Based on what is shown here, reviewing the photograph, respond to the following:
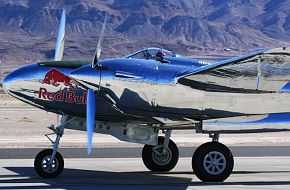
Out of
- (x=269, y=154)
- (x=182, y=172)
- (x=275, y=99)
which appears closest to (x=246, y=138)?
(x=269, y=154)

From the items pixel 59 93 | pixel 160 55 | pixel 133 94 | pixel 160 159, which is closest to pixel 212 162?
pixel 133 94

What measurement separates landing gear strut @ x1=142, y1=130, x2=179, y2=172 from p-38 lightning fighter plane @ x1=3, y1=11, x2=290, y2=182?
7.15ft

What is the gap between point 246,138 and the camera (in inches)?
1332

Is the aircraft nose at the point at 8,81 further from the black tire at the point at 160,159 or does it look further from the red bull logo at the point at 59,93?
the black tire at the point at 160,159

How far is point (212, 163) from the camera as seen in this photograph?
17.4m

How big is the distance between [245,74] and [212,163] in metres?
Result: 1.92

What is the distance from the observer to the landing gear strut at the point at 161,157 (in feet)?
65.7

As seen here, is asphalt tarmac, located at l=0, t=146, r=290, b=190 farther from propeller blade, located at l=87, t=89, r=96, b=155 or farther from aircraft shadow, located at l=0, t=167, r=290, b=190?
propeller blade, located at l=87, t=89, r=96, b=155

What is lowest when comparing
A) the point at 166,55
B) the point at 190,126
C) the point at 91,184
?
the point at 91,184

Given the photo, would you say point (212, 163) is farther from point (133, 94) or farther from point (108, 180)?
point (108, 180)

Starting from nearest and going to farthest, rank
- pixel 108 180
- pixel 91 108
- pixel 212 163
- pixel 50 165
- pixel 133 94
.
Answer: pixel 91 108, pixel 133 94, pixel 212 163, pixel 50 165, pixel 108 180

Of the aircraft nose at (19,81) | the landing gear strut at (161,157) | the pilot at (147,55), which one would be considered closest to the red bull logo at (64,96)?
the aircraft nose at (19,81)

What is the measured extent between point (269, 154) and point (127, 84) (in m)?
9.43

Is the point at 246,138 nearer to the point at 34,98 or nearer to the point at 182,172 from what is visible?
the point at 182,172
